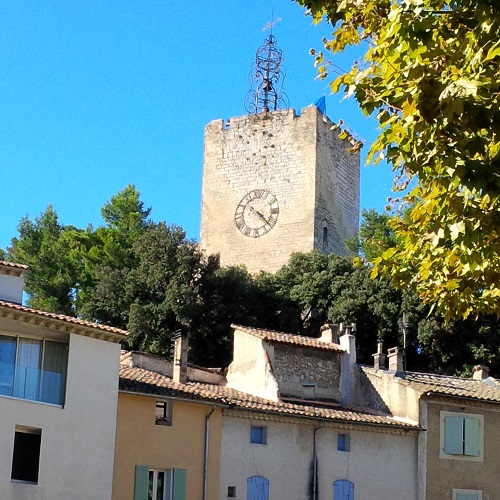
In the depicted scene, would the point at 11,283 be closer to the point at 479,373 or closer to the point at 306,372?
the point at 306,372

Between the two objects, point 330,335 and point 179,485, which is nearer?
point 179,485

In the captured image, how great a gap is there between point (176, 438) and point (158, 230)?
22574mm

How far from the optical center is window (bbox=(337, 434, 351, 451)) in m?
32.5

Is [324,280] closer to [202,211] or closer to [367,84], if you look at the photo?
[202,211]

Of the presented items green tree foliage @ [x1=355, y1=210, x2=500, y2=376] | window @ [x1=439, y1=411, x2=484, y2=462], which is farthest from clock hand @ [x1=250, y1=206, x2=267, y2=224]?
window @ [x1=439, y1=411, x2=484, y2=462]

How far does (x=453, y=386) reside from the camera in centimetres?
3519

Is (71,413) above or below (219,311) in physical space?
below

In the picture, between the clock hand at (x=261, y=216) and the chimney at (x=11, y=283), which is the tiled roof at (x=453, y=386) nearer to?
Result: the chimney at (x=11, y=283)

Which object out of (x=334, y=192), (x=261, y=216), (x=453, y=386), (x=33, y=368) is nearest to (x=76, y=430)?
(x=33, y=368)

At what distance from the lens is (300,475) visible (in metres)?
31.4

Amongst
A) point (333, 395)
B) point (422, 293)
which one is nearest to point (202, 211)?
point (333, 395)

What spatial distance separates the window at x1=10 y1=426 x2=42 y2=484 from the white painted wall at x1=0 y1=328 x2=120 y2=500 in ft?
0.52

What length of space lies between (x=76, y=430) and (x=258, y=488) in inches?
229

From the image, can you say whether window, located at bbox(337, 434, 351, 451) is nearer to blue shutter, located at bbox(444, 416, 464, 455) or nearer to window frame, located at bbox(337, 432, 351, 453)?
window frame, located at bbox(337, 432, 351, 453)
